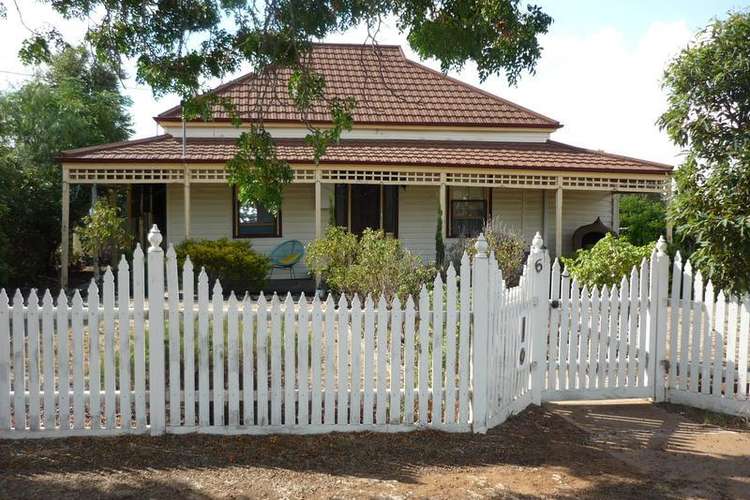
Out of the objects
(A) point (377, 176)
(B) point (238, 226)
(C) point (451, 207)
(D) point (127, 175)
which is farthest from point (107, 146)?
(C) point (451, 207)

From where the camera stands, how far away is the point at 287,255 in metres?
16.8

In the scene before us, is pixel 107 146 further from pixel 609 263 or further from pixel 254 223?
pixel 609 263

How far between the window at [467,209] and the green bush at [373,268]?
6.22 m

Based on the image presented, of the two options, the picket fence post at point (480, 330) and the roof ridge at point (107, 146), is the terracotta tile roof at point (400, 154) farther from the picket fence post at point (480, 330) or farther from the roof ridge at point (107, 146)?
the picket fence post at point (480, 330)

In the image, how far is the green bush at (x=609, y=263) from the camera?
1177 cm

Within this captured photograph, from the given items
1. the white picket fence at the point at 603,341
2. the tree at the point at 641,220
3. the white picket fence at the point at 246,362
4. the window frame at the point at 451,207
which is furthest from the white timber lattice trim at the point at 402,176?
the white picket fence at the point at 246,362

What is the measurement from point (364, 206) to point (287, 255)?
2.71 m

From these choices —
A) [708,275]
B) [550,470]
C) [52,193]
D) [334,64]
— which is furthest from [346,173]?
[550,470]

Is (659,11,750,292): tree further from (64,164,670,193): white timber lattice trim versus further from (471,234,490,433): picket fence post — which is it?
(64,164,670,193): white timber lattice trim

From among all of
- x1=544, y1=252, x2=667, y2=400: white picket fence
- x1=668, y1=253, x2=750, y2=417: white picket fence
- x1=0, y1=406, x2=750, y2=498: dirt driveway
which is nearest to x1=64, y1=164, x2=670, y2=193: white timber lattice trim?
x1=544, y1=252, x2=667, y2=400: white picket fence

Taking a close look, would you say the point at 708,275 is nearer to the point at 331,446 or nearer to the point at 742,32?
the point at 742,32

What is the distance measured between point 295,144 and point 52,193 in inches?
A: 260

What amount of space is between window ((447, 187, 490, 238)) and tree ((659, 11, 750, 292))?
38.4 feet

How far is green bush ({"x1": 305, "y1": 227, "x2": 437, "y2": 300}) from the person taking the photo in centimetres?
989
